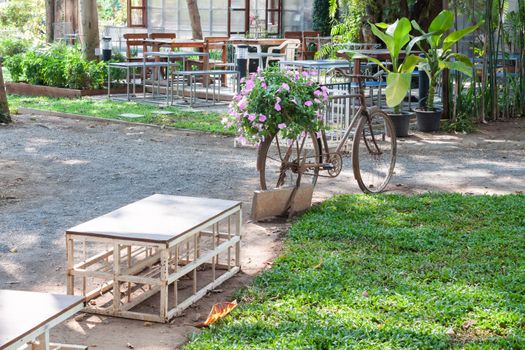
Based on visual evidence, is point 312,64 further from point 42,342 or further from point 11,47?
point 11,47

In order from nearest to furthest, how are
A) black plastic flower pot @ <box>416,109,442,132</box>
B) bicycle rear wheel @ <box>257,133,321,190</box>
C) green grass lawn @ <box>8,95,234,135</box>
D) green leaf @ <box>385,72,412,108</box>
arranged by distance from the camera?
1. bicycle rear wheel @ <box>257,133,321,190</box>
2. green leaf @ <box>385,72,412,108</box>
3. black plastic flower pot @ <box>416,109,442,132</box>
4. green grass lawn @ <box>8,95,234,135</box>

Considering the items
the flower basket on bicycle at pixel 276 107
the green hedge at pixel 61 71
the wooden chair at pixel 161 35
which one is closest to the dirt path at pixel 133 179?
the flower basket on bicycle at pixel 276 107

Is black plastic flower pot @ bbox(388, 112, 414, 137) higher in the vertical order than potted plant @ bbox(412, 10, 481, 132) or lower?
lower

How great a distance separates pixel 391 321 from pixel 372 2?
11332mm

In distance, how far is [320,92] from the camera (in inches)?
236

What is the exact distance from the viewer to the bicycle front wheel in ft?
21.6

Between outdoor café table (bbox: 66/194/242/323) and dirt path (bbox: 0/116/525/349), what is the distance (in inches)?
3.7

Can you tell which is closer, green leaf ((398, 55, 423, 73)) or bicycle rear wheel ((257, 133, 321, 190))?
bicycle rear wheel ((257, 133, 321, 190))

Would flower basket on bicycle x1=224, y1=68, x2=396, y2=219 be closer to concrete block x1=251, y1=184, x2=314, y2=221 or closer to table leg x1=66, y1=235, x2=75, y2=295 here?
concrete block x1=251, y1=184, x2=314, y2=221

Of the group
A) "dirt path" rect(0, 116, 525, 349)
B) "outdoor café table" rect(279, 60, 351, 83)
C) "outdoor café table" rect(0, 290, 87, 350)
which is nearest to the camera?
"outdoor café table" rect(0, 290, 87, 350)

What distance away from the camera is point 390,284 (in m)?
4.44

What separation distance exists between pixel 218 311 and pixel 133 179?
142 inches

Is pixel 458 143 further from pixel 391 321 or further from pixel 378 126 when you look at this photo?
pixel 391 321

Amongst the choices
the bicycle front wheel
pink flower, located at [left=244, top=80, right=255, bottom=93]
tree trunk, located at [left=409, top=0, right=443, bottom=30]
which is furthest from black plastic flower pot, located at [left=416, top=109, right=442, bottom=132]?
pink flower, located at [left=244, top=80, right=255, bottom=93]
